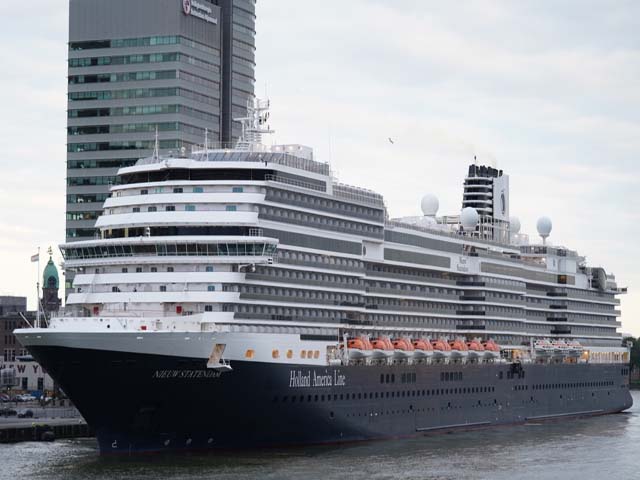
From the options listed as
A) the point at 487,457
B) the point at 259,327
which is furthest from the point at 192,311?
the point at 487,457

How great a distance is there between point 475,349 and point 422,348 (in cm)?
926

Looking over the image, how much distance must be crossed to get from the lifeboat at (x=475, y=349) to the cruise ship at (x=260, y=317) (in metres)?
0.17

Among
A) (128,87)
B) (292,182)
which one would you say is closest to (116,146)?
(128,87)

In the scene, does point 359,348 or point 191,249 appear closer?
point 191,249

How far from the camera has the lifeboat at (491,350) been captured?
325 ft

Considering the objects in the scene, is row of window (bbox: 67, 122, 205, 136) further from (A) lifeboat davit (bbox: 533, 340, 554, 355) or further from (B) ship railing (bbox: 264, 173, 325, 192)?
(B) ship railing (bbox: 264, 173, 325, 192)

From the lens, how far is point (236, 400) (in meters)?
71.4

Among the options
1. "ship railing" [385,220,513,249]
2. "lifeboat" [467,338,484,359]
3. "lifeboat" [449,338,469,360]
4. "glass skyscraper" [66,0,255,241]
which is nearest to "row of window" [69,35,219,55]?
"glass skyscraper" [66,0,255,241]

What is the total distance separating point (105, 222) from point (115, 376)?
1177 cm

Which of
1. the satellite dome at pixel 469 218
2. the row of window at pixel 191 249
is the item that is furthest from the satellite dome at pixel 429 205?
the row of window at pixel 191 249

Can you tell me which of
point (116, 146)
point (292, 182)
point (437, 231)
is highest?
point (116, 146)

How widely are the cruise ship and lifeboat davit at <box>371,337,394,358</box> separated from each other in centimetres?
14

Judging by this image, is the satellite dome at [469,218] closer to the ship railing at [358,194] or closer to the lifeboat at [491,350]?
the lifeboat at [491,350]

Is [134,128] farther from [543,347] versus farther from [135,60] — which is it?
[543,347]
